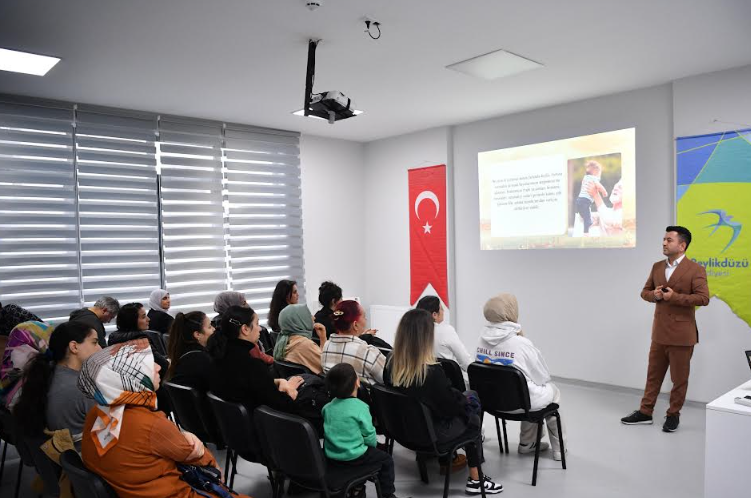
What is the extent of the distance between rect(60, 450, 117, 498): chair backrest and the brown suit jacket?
A: 157 inches

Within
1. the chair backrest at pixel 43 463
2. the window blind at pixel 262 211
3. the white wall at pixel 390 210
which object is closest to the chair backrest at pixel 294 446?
the chair backrest at pixel 43 463

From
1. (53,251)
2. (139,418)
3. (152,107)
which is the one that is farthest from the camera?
(152,107)

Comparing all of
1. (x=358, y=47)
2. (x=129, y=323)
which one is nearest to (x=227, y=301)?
(x=129, y=323)

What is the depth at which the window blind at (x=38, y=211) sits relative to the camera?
199 inches

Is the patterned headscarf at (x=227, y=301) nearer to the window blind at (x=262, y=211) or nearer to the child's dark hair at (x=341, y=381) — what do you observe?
the window blind at (x=262, y=211)

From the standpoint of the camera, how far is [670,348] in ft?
14.2

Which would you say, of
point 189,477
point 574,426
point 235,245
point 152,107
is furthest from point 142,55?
point 574,426

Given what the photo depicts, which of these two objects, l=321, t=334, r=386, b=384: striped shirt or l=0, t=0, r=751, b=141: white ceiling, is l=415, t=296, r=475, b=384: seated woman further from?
l=0, t=0, r=751, b=141: white ceiling

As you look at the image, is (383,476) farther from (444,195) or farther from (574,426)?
(444,195)

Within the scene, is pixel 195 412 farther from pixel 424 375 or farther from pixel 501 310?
pixel 501 310

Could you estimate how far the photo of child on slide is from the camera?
5602 mm

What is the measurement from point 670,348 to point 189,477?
3798 millimetres

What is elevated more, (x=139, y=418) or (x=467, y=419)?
(x=139, y=418)

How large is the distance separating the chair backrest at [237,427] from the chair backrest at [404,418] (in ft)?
2.25
